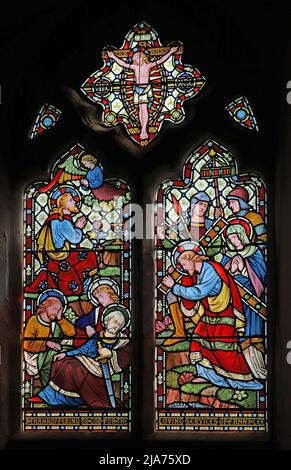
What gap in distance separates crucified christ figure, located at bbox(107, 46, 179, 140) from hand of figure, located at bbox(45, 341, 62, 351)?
1381mm

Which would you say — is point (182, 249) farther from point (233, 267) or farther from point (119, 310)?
point (119, 310)

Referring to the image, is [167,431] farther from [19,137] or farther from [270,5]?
[270,5]

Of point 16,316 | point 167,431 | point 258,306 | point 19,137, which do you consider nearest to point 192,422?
point 167,431

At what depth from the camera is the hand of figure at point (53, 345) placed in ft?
24.6

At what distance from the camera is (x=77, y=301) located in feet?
24.7

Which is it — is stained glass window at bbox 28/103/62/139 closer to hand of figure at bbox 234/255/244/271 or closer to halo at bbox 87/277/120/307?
halo at bbox 87/277/120/307

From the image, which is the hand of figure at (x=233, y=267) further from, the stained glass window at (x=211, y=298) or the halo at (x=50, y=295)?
the halo at (x=50, y=295)

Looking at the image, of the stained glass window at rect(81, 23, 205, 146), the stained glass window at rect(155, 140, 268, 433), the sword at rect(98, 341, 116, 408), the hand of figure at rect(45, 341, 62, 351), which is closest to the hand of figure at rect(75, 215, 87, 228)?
the stained glass window at rect(155, 140, 268, 433)

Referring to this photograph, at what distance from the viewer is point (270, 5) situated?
7379mm

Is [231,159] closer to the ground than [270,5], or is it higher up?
closer to the ground
